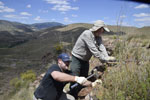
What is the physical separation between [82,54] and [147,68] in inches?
57.7

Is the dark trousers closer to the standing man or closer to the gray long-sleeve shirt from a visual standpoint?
the standing man

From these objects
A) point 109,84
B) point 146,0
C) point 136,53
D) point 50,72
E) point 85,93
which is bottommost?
point 85,93

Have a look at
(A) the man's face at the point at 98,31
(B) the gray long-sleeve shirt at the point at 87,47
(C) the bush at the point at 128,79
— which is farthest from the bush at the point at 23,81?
(C) the bush at the point at 128,79

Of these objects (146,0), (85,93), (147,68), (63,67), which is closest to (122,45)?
(147,68)

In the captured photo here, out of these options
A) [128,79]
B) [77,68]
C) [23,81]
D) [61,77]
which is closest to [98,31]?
[77,68]

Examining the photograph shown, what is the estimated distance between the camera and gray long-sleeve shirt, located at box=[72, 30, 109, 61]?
319 centimetres

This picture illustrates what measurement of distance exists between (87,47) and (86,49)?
0.16 feet

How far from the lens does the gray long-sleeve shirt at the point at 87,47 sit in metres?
3.19

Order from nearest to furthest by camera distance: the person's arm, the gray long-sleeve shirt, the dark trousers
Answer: the person's arm
the gray long-sleeve shirt
the dark trousers

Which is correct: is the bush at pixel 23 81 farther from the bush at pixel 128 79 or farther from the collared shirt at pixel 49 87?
the bush at pixel 128 79

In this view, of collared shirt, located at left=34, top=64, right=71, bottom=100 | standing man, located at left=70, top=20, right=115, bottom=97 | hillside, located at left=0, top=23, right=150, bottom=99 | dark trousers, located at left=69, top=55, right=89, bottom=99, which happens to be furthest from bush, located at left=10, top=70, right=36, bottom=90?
collared shirt, located at left=34, top=64, right=71, bottom=100

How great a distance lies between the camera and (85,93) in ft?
11.6

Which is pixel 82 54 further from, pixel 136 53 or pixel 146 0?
pixel 146 0

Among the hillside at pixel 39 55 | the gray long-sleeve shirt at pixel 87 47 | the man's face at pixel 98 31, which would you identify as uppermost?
the man's face at pixel 98 31
